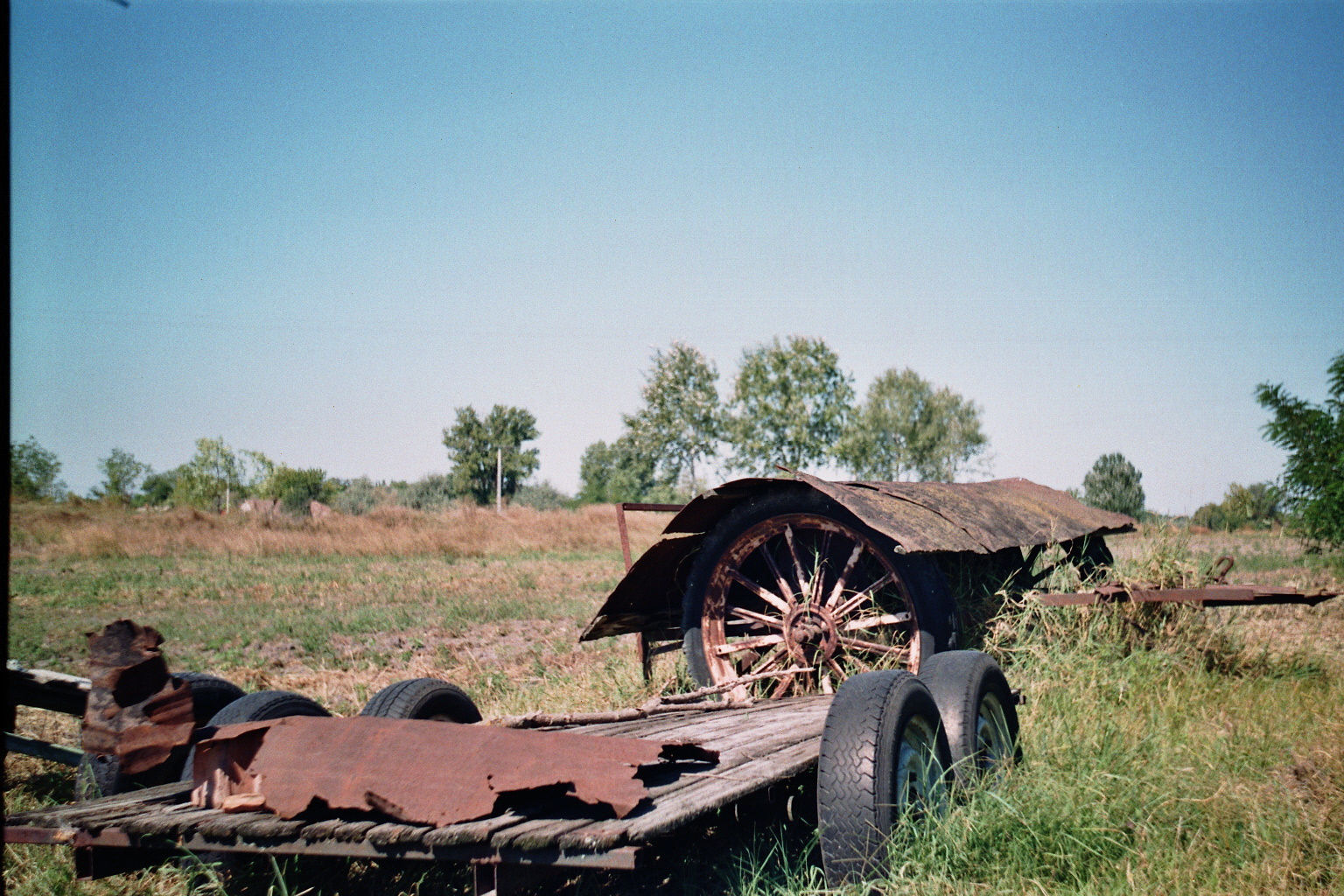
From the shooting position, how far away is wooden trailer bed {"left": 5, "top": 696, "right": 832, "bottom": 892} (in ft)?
8.04

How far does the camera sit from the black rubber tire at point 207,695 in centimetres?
449

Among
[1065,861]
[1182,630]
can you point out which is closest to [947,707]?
[1065,861]

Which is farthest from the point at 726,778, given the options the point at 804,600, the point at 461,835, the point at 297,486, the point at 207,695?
the point at 297,486

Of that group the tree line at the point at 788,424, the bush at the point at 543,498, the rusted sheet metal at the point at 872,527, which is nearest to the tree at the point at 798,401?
the tree line at the point at 788,424

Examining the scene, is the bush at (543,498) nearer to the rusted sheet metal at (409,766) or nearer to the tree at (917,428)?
the tree at (917,428)

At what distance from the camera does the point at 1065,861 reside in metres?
3.48

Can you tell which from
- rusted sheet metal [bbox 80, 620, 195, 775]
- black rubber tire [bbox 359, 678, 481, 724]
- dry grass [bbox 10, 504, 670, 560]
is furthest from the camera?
dry grass [bbox 10, 504, 670, 560]

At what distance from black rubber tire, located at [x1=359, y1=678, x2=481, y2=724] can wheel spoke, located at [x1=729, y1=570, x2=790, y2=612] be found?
253 centimetres

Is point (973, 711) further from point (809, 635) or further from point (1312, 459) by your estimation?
point (1312, 459)

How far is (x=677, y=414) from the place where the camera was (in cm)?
5744

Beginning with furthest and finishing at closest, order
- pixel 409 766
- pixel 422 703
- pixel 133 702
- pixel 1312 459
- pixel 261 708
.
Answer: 1. pixel 1312 459
2. pixel 422 703
3. pixel 261 708
4. pixel 133 702
5. pixel 409 766

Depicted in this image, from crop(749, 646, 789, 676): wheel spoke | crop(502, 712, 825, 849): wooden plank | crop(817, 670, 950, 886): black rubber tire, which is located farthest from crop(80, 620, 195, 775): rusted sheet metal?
crop(749, 646, 789, 676): wheel spoke

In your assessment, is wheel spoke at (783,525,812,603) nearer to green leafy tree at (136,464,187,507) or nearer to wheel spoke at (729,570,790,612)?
wheel spoke at (729,570,790,612)

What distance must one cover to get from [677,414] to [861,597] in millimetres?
51466
